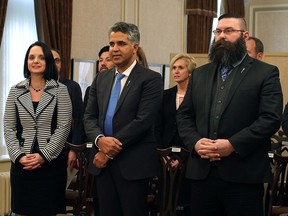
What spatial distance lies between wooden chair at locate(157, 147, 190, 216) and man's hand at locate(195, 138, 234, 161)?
740 millimetres

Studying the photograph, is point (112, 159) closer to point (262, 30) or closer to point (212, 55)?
point (212, 55)

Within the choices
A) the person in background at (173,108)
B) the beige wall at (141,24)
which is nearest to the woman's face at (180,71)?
the person in background at (173,108)

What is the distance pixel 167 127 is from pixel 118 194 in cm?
120

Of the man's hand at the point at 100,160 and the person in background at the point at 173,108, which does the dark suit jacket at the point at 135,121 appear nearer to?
the man's hand at the point at 100,160

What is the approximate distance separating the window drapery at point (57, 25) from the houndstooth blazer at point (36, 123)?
7.79ft

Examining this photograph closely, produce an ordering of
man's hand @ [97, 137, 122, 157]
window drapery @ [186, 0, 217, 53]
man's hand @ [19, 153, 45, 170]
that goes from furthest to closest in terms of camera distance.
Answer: window drapery @ [186, 0, 217, 53] < man's hand @ [19, 153, 45, 170] < man's hand @ [97, 137, 122, 157]

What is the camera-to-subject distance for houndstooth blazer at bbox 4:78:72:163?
3.92 meters

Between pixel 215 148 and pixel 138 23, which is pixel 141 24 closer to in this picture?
pixel 138 23

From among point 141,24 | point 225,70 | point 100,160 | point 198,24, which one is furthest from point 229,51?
point 198,24

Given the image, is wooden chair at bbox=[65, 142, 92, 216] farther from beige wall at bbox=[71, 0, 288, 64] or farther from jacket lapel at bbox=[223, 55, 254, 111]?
beige wall at bbox=[71, 0, 288, 64]

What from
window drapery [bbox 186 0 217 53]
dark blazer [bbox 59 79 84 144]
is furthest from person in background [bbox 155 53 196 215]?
window drapery [bbox 186 0 217 53]

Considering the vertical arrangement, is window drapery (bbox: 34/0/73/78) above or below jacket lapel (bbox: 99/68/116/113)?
above

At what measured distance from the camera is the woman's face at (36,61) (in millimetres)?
4066

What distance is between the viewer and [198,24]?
9.26 m
